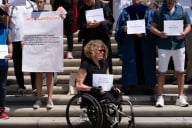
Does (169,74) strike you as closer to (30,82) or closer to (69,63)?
(69,63)

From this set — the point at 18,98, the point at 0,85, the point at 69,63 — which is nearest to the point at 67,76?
the point at 69,63

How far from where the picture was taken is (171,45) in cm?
758

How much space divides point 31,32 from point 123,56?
152cm

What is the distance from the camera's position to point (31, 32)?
7746mm

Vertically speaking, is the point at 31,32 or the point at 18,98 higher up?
the point at 31,32

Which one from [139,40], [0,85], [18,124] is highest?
[139,40]

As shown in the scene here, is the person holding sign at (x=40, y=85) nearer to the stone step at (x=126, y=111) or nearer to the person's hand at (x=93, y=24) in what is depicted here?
the stone step at (x=126, y=111)

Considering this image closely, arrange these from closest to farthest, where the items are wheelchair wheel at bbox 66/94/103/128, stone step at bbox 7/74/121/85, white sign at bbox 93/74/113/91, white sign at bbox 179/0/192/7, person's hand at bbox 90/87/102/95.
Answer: wheelchair wheel at bbox 66/94/103/128
person's hand at bbox 90/87/102/95
white sign at bbox 93/74/113/91
white sign at bbox 179/0/192/7
stone step at bbox 7/74/121/85

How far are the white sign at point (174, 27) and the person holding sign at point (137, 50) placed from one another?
1.29 feet

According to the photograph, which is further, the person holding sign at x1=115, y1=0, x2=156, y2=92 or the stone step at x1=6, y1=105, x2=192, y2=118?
the person holding sign at x1=115, y1=0, x2=156, y2=92

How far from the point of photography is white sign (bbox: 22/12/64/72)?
7707mm

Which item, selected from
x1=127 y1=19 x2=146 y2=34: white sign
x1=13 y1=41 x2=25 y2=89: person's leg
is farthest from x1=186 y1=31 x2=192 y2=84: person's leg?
x1=13 y1=41 x2=25 y2=89: person's leg

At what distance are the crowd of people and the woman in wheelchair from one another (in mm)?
14

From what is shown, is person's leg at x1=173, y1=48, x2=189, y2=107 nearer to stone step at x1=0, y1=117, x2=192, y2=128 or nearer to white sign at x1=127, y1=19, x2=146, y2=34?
stone step at x1=0, y1=117, x2=192, y2=128
